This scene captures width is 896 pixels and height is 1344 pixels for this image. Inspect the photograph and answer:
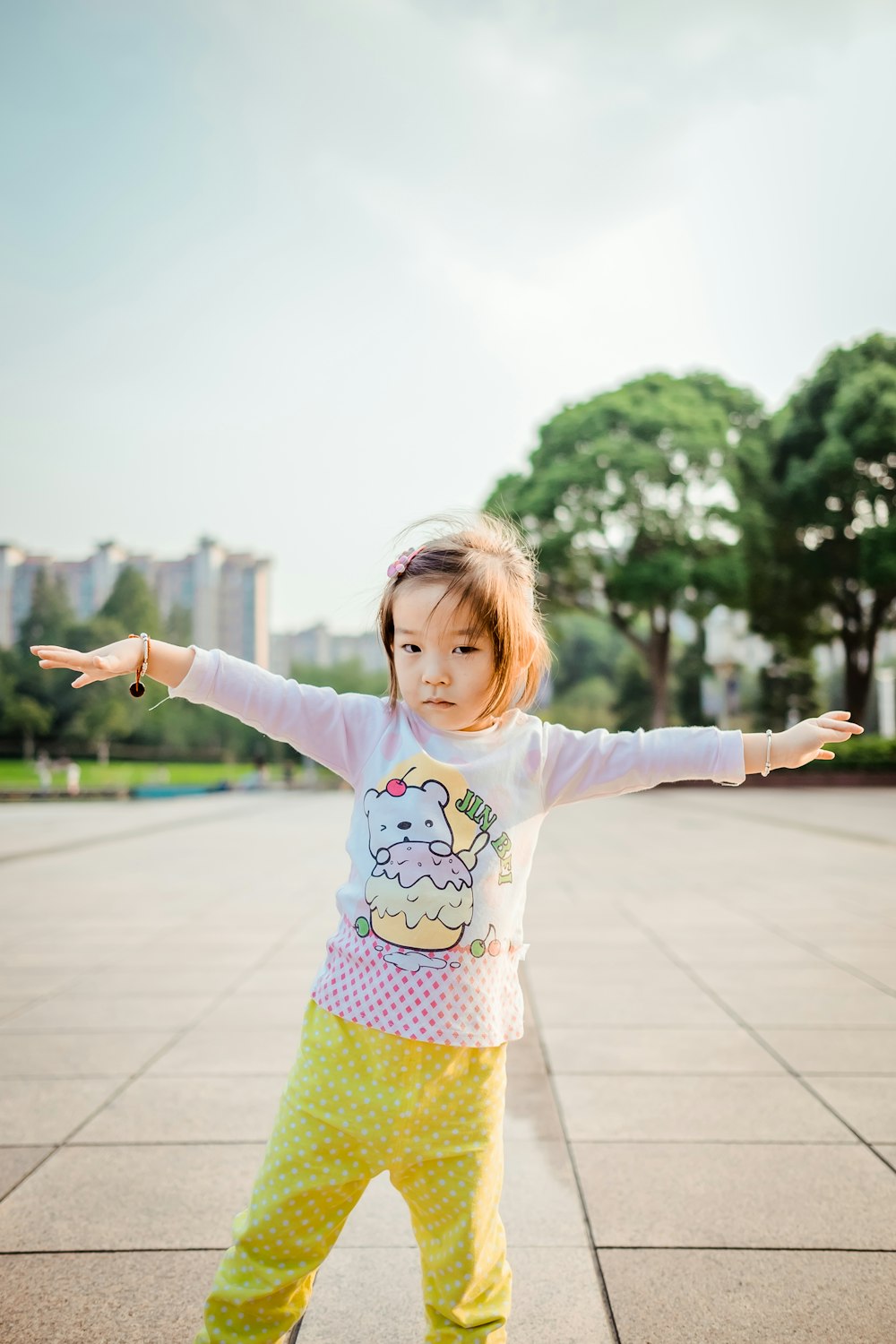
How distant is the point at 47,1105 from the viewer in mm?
3295

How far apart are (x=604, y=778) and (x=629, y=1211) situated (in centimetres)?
123

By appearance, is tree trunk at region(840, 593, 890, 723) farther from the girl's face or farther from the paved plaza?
the girl's face

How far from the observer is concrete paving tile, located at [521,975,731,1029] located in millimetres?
4277

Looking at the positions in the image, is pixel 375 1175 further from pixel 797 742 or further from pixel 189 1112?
pixel 189 1112

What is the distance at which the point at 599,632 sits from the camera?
70.3 meters

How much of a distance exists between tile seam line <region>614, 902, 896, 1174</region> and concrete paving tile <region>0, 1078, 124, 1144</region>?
222 centimetres

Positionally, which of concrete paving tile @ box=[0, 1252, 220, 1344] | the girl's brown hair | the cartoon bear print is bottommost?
concrete paving tile @ box=[0, 1252, 220, 1344]

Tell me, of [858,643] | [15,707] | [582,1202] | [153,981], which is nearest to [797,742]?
[582,1202]

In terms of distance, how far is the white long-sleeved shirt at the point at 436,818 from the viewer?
1.80 m

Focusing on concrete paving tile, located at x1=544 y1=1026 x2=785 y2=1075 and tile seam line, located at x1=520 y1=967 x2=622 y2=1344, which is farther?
concrete paving tile, located at x1=544 y1=1026 x2=785 y2=1075

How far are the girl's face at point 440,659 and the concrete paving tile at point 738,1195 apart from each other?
4.44ft

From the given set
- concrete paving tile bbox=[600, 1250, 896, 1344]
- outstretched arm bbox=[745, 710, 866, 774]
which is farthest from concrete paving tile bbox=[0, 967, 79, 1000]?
outstretched arm bbox=[745, 710, 866, 774]

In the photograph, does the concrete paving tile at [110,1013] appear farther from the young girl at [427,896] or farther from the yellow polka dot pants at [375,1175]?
the yellow polka dot pants at [375,1175]

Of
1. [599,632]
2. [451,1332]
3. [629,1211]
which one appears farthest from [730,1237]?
[599,632]
